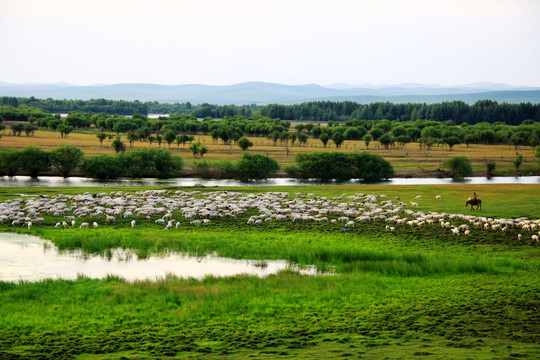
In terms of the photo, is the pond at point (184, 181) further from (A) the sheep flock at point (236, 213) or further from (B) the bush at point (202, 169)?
(A) the sheep flock at point (236, 213)

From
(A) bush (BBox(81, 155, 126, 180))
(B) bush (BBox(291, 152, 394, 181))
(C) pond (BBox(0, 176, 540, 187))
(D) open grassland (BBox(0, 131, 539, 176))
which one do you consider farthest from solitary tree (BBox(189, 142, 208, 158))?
(B) bush (BBox(291, 152, 394, 181))

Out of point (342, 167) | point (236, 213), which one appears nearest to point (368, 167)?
point (342, 167)

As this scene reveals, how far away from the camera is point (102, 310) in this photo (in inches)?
831

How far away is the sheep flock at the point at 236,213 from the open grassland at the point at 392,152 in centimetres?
4290

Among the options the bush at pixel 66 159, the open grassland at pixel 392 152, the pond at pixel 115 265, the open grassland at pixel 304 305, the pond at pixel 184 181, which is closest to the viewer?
the open grassland at pixel 304 305

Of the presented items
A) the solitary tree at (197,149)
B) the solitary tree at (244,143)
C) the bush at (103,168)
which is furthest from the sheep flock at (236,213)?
the solitary tree at (244,143)

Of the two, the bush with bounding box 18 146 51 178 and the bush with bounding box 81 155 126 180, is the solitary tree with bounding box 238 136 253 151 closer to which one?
the bush with bounding box 81 155 126 180

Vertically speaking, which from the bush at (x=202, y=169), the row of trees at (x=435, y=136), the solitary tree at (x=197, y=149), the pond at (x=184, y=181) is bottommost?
the pond at (x=184, y=181)

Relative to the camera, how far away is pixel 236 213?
41844 millimetres

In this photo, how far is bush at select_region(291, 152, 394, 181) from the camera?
85.1 metres

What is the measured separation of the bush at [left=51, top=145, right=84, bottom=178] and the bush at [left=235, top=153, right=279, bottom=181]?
23927 mm

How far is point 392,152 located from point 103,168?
67056mm

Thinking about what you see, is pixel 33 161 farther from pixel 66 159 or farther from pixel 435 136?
pixel 435 136

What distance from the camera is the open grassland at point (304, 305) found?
17750 millimetres
